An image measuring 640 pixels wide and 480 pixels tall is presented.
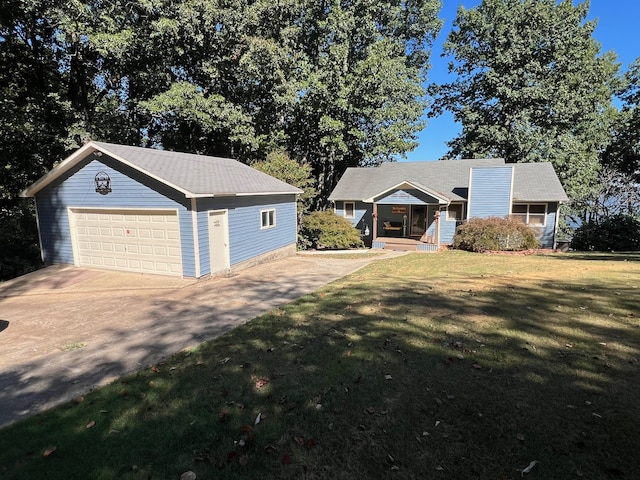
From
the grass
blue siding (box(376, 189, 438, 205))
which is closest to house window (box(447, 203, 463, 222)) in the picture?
blue siding (box(376, 189, 438, 205))

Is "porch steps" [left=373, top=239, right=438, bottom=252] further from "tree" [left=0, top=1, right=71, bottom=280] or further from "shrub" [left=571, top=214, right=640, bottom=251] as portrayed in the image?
"tree" [left=0, top=1, right=71, bottom=280]

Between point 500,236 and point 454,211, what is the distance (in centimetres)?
390

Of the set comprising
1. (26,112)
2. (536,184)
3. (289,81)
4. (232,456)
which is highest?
(289,81)

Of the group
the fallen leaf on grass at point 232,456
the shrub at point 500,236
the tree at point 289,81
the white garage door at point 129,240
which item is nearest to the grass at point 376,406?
the fallen leaf on grass at point 232,456

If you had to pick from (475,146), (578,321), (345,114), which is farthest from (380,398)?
(475,146)

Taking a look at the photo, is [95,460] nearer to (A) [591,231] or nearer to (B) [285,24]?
(B) [285,24]

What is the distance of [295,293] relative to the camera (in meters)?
10.3

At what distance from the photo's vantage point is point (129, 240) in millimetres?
13086

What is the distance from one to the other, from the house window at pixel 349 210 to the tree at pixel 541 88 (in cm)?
1269

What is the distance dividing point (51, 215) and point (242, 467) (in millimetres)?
14784

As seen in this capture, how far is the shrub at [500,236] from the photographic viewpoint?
62.4 feet

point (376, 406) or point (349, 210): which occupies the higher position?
point (349, 210)

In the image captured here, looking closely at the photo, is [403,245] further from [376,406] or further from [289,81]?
[376,406]

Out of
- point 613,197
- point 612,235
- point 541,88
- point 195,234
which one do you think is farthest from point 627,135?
point 195,234
